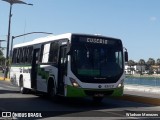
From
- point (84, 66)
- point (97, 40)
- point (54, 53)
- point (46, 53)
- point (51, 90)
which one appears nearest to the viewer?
point (84, 66)

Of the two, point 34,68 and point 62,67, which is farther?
point 34,68

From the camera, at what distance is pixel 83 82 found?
660 inches

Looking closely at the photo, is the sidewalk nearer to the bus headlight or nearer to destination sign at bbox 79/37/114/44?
destination sign at bbox 79/37/114/44

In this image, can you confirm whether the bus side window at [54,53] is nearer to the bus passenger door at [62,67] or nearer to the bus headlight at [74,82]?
the bus passenger door at [62,67]

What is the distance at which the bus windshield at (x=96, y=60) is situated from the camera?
55.5 ft

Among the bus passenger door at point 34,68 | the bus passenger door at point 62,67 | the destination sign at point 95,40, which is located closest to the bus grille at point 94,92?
the bus passenger door at point 62,67

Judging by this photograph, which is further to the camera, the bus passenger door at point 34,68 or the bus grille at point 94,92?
the bus passenger door at point 34,68

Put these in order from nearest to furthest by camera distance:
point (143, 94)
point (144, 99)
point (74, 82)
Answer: point (74, 82) < point (144, 99) < point (143, 94)

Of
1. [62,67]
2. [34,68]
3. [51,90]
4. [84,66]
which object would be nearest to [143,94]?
[34,68]

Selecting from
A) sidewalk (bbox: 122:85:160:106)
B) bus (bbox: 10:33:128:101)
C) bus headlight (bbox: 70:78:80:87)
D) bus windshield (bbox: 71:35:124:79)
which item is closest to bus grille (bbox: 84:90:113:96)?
bus (bbox: 10:33:128:101)

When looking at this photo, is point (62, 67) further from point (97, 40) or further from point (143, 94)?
point (143, 94)

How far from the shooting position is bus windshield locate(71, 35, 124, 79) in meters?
16.9

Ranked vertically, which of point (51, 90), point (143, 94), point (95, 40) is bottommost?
point (143, 94)

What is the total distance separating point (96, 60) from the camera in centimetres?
1719
